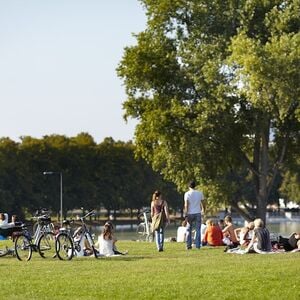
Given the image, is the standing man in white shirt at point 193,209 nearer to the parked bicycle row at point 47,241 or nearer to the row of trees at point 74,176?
the parked bicycle row at point 47,241

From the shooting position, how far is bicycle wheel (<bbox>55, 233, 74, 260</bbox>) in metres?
22.6

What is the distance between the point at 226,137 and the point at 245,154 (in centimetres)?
334

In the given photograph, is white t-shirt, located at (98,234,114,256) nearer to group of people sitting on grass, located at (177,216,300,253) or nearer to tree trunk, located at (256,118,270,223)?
group of people sitting on grass, located at (177,216,300,253)

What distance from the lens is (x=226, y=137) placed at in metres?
49.0

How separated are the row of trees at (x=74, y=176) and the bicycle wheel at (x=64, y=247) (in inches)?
3016

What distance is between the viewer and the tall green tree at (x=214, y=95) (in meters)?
45.8

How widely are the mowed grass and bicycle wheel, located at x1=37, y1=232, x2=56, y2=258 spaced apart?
103 centimetres

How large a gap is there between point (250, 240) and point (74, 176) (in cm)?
8676

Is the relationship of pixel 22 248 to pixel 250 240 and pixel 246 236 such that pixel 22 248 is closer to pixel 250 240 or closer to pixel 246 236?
pixel 250 240

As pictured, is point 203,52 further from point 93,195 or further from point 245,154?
point 93,195

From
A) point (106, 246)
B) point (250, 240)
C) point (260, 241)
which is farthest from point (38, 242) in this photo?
point (250, 240)

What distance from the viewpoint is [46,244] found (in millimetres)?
24156

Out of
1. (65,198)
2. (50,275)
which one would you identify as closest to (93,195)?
(65,198)

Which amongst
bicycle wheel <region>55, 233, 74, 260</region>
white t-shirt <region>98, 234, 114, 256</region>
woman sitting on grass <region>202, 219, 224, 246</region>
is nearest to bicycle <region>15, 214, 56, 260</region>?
bicycle wheel <region>55, 233, 74, 260</region>
